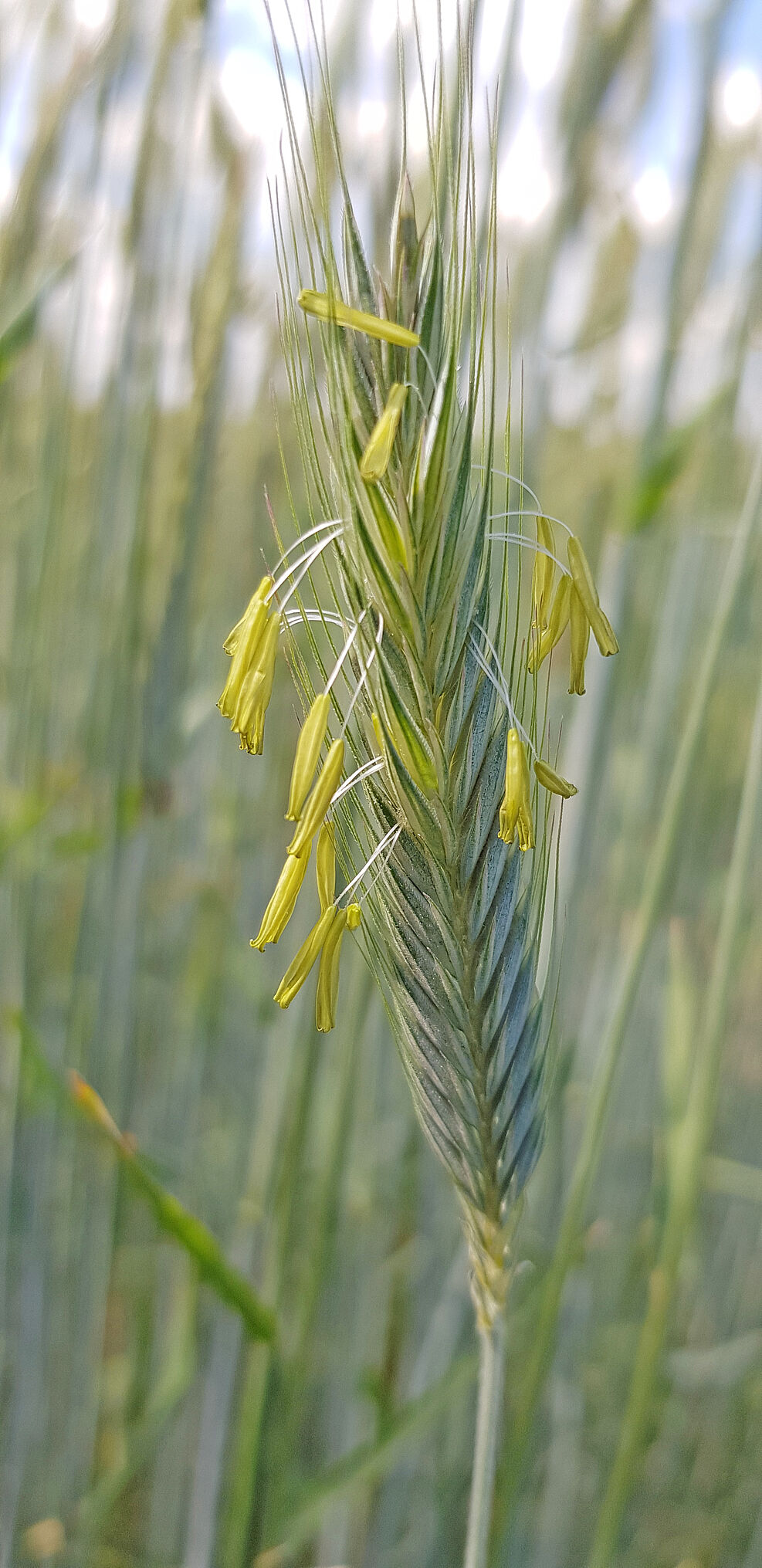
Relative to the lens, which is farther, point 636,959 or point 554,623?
point 636,959

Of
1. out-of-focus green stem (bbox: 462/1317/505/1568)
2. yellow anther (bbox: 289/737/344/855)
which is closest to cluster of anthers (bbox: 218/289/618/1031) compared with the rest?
yellow anther (bbox: 289/737/344/855)

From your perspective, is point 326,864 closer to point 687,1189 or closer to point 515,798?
point 515,798

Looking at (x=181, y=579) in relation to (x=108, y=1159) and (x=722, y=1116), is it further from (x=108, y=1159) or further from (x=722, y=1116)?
(x=722, y=1116)

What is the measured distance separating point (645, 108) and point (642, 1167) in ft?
3.76

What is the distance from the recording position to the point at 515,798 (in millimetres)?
308

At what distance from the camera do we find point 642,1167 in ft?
4.40

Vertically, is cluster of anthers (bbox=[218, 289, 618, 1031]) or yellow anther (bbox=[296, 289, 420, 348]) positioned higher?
yellow anther (bbox=[296, 289, 420, 348])

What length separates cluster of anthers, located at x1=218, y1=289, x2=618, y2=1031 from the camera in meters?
0.32

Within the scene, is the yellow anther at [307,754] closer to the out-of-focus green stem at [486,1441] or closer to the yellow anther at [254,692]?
the yellow anther at [254,692]

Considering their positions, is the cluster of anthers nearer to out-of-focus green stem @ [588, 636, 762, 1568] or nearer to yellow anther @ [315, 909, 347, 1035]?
yellow anther @ [315, 909, 347, 1035]

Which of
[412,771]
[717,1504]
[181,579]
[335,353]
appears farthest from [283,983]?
[717,1504]

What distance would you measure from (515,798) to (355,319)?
5.6 inches

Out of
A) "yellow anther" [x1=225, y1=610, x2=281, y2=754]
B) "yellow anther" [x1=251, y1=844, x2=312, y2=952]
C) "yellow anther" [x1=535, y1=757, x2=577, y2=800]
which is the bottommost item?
"yellow anther" [x1=251, y1=844, x2=312, y2=952]

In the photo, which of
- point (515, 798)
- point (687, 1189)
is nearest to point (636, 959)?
point (687, 1189)
